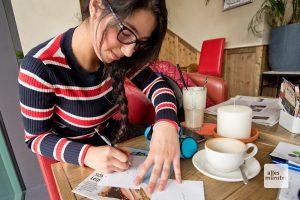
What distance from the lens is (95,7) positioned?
55cm

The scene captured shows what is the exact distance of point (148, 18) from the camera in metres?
0.54

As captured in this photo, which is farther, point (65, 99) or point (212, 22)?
point (212, 22)

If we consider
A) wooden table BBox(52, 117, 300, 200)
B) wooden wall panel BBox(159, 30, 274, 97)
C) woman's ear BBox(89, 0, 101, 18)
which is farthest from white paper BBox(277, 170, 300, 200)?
wooden wall panel BBox(159, 30, 274, 97)

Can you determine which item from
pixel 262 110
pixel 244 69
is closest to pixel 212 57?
pixel 244 69

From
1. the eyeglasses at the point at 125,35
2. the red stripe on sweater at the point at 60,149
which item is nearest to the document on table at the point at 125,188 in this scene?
the red stripe on sweater at the point at 60,149

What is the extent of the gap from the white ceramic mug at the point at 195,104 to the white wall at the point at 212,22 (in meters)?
1.73

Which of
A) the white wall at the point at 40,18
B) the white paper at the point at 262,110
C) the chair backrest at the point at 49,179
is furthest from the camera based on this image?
the white wall at the point at 40,18

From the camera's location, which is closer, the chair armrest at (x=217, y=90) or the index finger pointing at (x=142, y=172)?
the index finger pointing at (x=142, y=172)

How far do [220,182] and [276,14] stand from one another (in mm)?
2195

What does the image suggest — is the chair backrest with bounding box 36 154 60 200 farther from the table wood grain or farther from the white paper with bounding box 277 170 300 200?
the white paper with bounding box 277 170 300 200

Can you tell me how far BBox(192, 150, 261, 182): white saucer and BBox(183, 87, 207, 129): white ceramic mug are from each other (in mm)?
214

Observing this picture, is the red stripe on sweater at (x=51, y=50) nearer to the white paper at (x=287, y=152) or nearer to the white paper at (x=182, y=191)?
the white paper at (x=182, y=191)

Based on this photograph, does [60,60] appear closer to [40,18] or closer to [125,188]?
[125,188]

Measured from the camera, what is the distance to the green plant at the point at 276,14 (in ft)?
6.19
